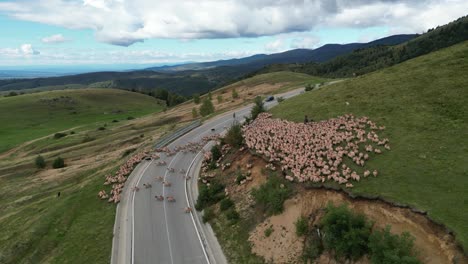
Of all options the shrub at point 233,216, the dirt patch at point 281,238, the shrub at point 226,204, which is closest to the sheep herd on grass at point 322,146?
the dirt patch at point 281,238

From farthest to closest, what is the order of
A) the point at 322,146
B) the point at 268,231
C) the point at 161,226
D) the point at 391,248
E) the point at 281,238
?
the point at 161,226 < the point at 322,146 < the point at 268,231 < the point at 281,238 < the point at 391,248

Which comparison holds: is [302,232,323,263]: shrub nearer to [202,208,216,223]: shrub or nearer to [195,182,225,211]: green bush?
[202,208,216,223]: shrub

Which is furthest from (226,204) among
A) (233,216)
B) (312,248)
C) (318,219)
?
(312,248)

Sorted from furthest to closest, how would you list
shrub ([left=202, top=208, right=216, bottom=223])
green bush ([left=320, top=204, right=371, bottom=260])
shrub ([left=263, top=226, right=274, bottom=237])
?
shrub ([left=202, top=208, right=216, bottom=223]) → shrub ([left=263, top=226, right=274, bottom=237]) → green bush ([left=320, top=204, right=371, bottom=260])

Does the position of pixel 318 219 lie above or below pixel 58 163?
above

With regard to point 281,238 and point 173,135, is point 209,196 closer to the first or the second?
point 281,238

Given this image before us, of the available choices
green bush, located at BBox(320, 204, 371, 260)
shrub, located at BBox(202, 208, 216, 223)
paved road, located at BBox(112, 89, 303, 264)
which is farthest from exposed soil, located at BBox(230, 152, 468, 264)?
paved road, located at BBox(112, 89, 303, 264)
